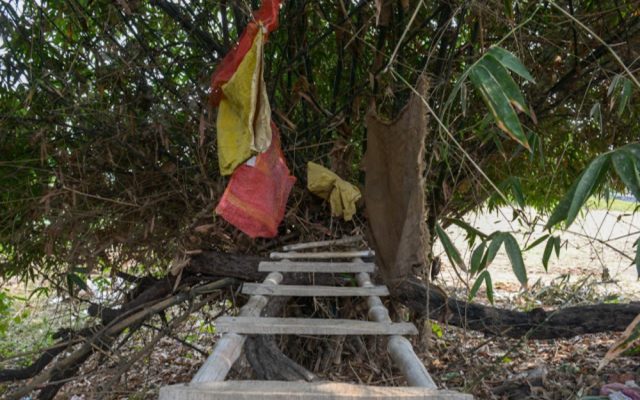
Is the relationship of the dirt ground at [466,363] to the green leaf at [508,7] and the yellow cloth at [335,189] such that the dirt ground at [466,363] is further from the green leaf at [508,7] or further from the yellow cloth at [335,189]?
the green leaf at [508,7]

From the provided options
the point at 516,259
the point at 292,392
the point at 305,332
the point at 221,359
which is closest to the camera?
the point at 292,392

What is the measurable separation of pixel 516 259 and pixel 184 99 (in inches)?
65.1

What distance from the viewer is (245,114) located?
7.61 ft

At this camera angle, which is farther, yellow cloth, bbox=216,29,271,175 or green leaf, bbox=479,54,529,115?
yellow cloth, bbox=216,29,271,175

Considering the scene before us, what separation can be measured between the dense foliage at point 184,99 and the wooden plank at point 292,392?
1.55 m

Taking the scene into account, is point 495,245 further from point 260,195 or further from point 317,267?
point 260,195

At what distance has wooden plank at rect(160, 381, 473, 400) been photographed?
3.64 feet

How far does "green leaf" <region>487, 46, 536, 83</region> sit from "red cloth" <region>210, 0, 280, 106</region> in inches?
39.8

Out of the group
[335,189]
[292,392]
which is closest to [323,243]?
[335,189]

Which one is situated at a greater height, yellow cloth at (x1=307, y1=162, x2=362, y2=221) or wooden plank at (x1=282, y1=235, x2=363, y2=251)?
yellow cloth at (x1=307, y1=162, x2=362, y2=221)

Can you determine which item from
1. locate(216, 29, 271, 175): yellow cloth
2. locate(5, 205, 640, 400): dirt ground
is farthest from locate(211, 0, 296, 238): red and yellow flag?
locate(5, 205, 640, 400): dirt ground

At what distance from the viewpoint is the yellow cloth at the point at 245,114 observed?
227cm

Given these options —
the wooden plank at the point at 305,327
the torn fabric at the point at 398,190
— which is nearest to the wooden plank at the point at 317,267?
the torn fabric at the point at 398,190

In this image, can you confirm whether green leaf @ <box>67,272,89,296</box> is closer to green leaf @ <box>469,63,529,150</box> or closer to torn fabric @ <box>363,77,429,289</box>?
torn fabric @ <box>363,77,429,289</box>
